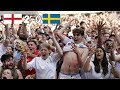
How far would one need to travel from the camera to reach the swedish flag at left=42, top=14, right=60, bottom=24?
16.4m

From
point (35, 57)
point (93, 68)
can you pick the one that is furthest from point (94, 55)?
point (35, 57)

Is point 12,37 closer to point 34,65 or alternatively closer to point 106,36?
point 34,65

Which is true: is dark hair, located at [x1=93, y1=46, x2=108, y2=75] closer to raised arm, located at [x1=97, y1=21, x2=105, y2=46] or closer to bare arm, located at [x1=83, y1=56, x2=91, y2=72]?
bare arm, located at [x1=83, y1=56, x2=91, y2=72]

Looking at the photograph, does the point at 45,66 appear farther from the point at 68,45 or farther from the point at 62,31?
the point at 62,31

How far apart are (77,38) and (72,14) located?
539 mm

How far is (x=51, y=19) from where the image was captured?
16422 millimetres

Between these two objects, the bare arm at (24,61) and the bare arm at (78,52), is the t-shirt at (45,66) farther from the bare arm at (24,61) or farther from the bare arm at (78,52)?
the bare arm at (78,52)

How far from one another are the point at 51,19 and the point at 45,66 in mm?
1040

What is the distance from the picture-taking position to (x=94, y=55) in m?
16.4

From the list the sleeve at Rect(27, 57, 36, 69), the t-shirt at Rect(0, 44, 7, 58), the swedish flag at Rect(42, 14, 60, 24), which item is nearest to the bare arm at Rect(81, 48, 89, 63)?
the swedish flag at Rect(42, 14, 60, 24)

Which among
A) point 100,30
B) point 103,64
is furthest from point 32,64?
point 100,30

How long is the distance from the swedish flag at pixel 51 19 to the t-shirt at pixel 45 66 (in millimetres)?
745
